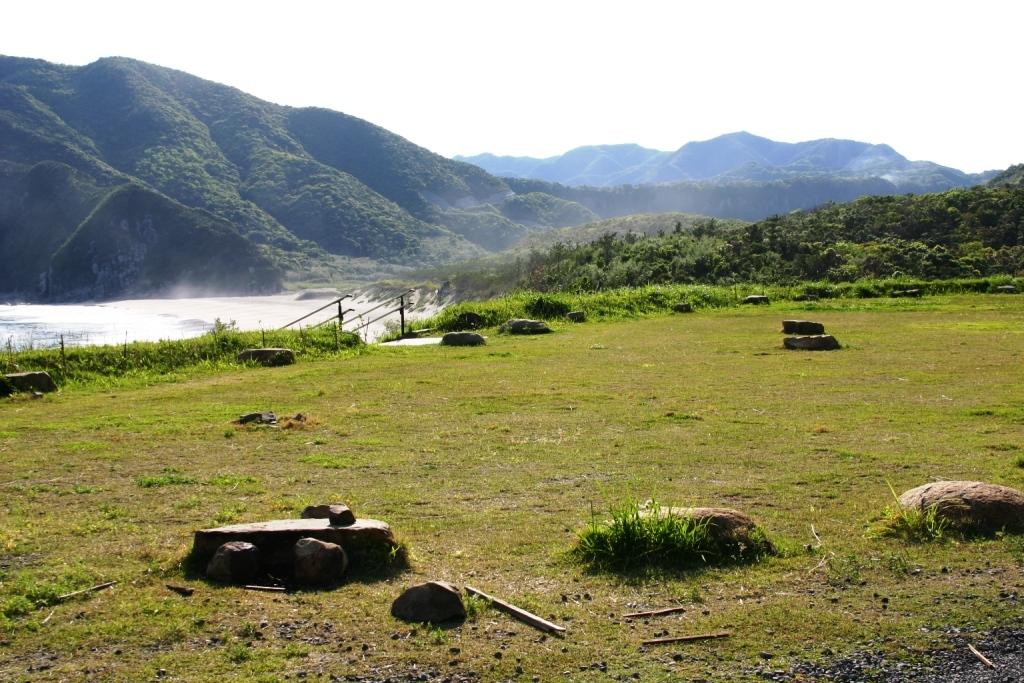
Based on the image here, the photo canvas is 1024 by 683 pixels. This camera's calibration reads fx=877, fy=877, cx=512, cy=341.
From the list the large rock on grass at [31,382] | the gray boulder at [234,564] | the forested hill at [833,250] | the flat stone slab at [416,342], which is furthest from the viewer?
the forested hill at [833,250]

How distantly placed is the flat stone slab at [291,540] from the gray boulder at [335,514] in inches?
2.1

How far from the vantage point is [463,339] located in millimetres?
24125

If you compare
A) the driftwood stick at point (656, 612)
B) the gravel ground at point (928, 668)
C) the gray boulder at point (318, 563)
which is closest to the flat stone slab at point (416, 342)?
the gray boulder at point (318, 563)

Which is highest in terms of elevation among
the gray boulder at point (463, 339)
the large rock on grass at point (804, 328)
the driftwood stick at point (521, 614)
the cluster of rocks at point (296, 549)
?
the large rock on grass at point (804, 328)

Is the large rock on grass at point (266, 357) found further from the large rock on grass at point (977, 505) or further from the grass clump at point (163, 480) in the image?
the large rock on grass at point (977, 505)

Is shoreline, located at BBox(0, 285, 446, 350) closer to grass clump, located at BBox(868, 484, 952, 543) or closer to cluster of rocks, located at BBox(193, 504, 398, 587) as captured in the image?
cluster of rocks, located at BBox(193, 504, 398, 587)

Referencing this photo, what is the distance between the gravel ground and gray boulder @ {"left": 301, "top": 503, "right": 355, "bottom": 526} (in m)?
3.25

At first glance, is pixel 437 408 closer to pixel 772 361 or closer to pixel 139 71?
pixel 772 361

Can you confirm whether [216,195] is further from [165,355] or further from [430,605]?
[430,605]

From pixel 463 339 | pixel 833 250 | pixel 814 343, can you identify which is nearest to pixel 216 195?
pixel 833 250

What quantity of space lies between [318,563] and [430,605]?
109cm

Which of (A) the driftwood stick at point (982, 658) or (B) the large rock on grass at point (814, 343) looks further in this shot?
(B) the large rock on grass at point (814, 343)

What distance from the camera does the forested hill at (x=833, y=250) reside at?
3959 cm

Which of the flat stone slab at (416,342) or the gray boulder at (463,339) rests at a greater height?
the gray boulder at (463,339)
